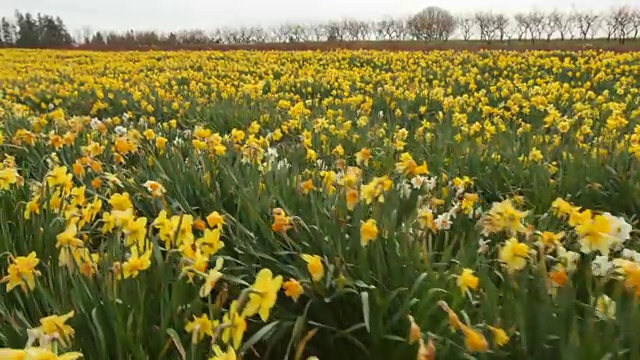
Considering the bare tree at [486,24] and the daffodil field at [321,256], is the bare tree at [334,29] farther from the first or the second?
the daffodil field at [321,256]

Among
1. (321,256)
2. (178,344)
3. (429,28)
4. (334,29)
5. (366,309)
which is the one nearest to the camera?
(178,344)

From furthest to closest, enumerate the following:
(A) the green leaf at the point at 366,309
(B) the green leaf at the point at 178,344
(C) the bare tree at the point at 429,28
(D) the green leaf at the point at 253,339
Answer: (C) the bare tree at the point at 429,28
(A) the green leaf at the point at 366,309
(D) the green leaf at the point at 253,339
(B) the green leaf at the point at 178,344

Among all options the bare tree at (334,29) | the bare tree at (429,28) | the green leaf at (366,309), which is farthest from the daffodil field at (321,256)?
the bare tree at (334,29)

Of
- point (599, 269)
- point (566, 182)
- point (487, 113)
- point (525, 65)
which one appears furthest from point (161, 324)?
point (525, 65)

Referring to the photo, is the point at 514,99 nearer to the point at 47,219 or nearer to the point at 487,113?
the point at 487,113

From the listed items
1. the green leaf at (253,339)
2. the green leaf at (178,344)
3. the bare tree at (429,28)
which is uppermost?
the bare tree at (429,28)

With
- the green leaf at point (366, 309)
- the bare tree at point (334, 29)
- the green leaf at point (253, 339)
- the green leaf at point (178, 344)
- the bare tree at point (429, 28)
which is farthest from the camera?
the bare tree at point (334, 29)

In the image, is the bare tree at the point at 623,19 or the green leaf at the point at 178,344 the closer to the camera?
the green leaf at the point at 178,344

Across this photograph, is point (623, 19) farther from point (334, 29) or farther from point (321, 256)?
point (321, 256)

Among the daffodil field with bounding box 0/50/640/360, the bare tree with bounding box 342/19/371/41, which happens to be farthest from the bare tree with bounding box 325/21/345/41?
the daffodil field with bounding box 0/50/640/360

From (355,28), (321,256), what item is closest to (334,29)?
(355,28)

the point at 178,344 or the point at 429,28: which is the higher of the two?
the point at 429,28

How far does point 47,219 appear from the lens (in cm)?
219

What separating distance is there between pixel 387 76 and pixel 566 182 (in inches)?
274
